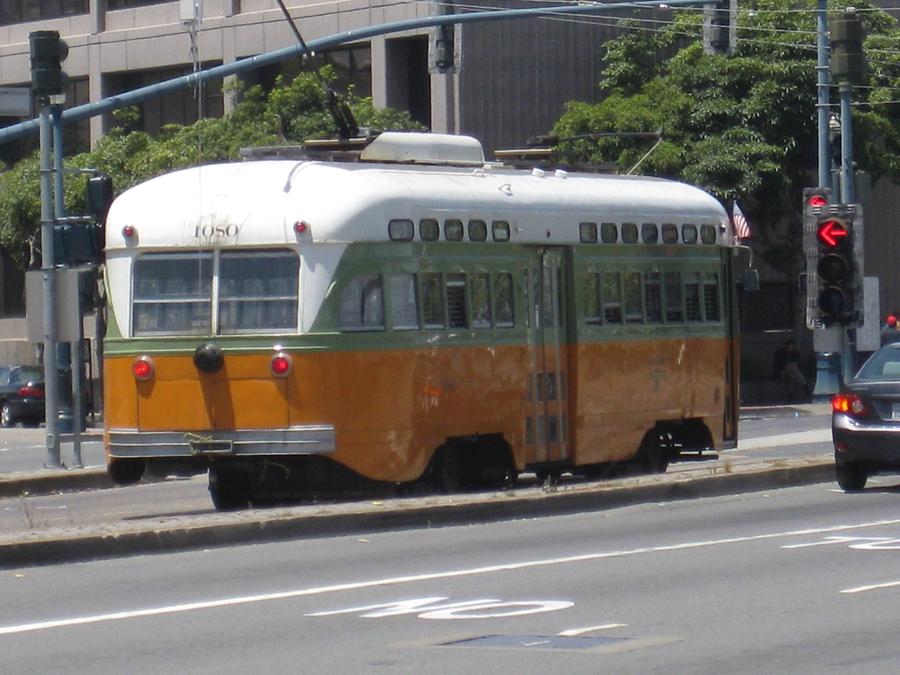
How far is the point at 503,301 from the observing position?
18.5 meters

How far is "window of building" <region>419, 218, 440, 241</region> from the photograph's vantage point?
1761cm

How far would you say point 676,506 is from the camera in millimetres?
17641

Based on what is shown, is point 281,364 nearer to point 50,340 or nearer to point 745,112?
point 50,340

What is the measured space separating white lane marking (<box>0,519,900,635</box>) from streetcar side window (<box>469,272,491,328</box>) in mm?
4108

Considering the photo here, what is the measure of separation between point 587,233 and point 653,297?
1.36 metres

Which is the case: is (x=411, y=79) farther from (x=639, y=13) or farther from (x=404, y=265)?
(x=404, y=265)

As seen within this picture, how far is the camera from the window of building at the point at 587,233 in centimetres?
1944

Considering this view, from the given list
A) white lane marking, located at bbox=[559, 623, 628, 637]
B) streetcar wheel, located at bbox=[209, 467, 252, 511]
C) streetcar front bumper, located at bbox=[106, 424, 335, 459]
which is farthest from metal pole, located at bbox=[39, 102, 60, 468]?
white lane marking, located at bbox=[559, 623, 628, 637]

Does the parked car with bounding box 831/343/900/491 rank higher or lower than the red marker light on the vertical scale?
lower

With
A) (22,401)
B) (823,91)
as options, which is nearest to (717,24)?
(823,91)

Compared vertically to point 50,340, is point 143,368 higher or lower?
lower

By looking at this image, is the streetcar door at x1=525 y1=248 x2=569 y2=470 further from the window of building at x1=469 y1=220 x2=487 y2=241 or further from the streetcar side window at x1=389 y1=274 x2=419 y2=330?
the streetcar side window at x1=389 y1=274 x2=419 y2=330

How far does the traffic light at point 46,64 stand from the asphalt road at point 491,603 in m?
10.9

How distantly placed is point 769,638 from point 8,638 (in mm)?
4064
